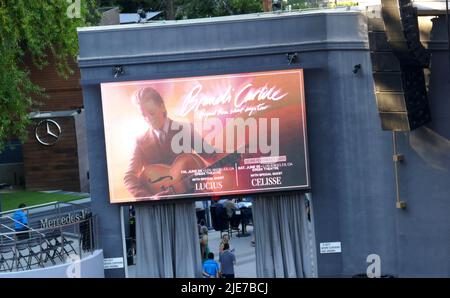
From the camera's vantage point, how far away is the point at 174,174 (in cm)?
1650

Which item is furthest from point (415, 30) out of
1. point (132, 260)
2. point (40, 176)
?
point (40, 176)

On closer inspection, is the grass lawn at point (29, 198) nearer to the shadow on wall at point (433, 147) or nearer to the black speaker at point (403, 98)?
the shadow on wall at point (433, 147)

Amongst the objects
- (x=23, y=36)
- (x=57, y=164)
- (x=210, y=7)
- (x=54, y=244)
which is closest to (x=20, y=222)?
(x=54, y=244)

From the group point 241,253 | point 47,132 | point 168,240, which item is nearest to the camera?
point 168,240

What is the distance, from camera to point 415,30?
496 inches

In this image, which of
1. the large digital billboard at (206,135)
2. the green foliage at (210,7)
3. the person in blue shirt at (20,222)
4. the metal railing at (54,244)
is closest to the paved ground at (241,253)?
the metal railing at (54,244)

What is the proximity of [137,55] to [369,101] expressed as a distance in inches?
173

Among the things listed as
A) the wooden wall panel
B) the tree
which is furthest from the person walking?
the wooden wall panel

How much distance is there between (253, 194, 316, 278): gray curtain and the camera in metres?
16.7

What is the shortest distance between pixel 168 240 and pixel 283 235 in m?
2.20

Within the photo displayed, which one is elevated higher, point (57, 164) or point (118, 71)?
point (118, 71)

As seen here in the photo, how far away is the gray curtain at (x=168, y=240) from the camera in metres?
16.9

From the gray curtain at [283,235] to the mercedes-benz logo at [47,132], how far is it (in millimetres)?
17616

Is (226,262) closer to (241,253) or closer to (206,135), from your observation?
(206,135)
